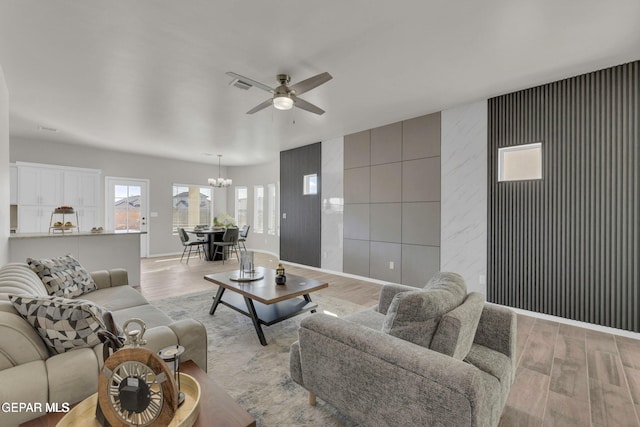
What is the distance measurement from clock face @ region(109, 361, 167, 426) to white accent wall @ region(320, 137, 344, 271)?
4.94m

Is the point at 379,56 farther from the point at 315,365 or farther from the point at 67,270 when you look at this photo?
the point at 67,270

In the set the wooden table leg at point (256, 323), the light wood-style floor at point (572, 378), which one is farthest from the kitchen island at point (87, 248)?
the light wood-style floor at point (572, 378)

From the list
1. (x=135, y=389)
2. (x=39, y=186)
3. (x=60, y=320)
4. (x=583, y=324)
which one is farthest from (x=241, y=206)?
(x=135, y=389)

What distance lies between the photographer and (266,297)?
2.74 meters

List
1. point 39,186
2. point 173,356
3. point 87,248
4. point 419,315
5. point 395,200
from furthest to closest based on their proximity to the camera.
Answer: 1. point 39,186
2. point 395,200
3. point 87,248
4. point 419,315
5. point 173,356

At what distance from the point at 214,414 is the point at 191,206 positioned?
8.56m

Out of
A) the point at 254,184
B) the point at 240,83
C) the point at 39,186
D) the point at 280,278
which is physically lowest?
the point at 280,278

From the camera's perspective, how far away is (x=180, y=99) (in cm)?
389

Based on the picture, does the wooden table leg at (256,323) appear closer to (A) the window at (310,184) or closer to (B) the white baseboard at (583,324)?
(B) the white baseboard at (583,324)

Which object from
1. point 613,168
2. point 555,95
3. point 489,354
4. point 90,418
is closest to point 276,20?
point 90,418

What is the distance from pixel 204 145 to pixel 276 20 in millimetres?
4840

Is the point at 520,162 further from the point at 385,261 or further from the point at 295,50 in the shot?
the point at 295,50

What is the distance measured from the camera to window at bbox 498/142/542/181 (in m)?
3.59

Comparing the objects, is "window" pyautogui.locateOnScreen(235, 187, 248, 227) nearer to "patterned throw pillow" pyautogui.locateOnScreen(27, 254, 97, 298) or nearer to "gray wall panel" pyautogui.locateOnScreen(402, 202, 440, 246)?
"gray wall panel" pyautogui.locateOnScreen(402, 202, 440, 246)
